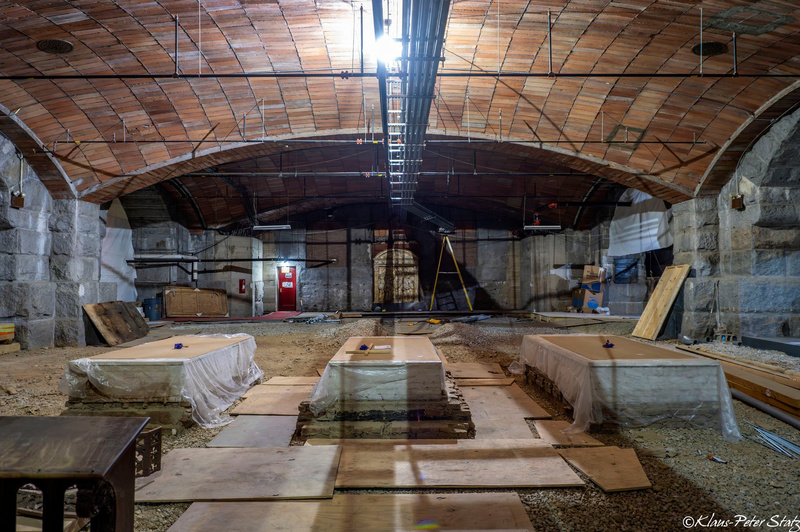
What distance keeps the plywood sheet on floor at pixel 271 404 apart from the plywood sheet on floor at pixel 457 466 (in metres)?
1.62

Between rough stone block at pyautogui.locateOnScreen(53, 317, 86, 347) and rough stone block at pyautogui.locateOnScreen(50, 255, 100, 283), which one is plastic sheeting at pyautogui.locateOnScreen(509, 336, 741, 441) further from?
rough stone block at pyautogui.locateOnScreen(50, 255, 100, 283)

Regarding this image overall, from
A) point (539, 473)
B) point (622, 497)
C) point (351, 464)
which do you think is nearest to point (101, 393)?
point (351, 464)

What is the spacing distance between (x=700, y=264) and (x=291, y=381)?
29.7 ft

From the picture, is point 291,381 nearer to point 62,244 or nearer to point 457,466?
point 457,466

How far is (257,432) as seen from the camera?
14.7ft

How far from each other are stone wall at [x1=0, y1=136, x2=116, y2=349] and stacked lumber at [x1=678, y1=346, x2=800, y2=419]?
12.6 meters

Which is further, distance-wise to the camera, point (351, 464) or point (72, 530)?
point (351, 464)

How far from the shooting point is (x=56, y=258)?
9.66 m

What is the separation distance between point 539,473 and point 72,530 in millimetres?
2952

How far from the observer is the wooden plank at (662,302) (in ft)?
31.3

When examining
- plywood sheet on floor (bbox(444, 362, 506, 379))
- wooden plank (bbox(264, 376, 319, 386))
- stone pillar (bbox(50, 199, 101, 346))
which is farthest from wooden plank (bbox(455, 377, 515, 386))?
stone pillar (bbox(50, 199, 101, 346))

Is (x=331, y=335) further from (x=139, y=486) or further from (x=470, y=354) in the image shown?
(x=139, y=486)

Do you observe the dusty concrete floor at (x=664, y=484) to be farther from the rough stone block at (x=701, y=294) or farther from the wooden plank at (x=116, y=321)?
the rough stone block at (x=701, y=294)

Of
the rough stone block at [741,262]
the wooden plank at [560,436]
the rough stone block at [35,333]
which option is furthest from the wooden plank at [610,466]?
the rough stone block at [35,333]
